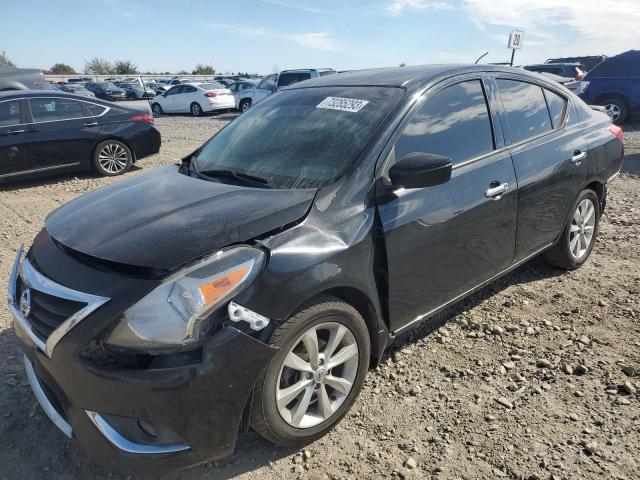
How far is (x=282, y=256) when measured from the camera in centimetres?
205

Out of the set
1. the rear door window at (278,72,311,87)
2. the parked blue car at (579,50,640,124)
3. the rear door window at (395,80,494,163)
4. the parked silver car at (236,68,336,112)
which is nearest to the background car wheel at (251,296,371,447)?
the rear door window at (395,80,494,163)

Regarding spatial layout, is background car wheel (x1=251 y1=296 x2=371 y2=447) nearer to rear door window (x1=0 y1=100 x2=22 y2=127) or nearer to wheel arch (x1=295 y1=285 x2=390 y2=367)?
wheel arch (x1=295 y1=285 x2=390 y2=367)

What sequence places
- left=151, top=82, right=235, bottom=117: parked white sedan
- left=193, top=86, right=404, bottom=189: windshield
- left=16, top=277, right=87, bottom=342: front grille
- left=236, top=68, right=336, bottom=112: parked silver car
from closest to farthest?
1. left=16, top=277, right=87, bottom=342: front grille
2. left=193, top=86, right=404, bottom=189: windshield
3. left=236, top=68, right=336, bottom=112: parked silver car
4. left=151, top=82, right=235, bottom=117: parked white sedan

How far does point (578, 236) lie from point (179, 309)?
3567 mm

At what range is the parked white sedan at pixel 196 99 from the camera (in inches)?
803

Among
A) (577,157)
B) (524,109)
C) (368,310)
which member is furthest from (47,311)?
(577,157)

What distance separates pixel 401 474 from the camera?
2.19m

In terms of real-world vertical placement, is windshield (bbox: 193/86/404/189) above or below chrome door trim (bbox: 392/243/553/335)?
above

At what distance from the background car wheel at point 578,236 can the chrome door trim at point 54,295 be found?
3.50 metres

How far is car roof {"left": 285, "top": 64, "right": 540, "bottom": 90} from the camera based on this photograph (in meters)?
2.89

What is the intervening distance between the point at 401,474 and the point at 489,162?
6.21 ft

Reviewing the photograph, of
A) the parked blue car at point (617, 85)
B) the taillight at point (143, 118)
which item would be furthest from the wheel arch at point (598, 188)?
the parked blue car at point (617, 85)

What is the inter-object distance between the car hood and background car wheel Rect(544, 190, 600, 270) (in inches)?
102

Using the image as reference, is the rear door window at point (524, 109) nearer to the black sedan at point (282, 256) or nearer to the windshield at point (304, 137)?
the black sedan at point (282, 256)
